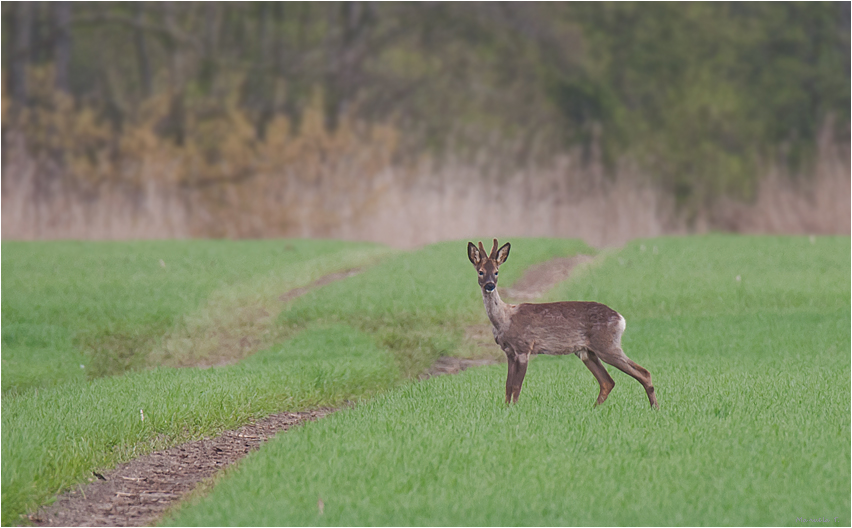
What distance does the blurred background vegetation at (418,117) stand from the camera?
39562mm

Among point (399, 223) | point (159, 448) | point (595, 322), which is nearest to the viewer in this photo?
point (595, 322)

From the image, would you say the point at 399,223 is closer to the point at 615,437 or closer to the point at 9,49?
the point at 9,49

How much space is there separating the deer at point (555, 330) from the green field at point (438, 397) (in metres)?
0.49

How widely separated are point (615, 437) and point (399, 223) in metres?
29.9

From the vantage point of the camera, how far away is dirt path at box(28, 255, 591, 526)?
8.32 m

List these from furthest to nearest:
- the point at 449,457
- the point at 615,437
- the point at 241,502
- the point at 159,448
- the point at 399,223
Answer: the point at 399,223, the point at 159,448, the point at 615,437, the point at 449,457, the point at 241,502

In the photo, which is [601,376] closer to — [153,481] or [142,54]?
[153,481]

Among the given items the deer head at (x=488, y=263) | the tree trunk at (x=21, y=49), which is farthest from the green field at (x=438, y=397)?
the tree trunk at (x=21, y=49)

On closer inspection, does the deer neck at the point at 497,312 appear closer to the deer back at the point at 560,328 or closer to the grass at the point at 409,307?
the deer back at the point at 560,328

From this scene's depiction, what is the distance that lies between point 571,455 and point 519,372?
1.87 m

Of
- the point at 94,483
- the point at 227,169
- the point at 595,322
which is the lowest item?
the point at 94,483

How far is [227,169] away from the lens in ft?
131

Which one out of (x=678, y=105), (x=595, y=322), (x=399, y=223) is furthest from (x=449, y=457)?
(x=678, y=105)

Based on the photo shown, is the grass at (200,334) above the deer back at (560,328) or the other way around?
the other way around
